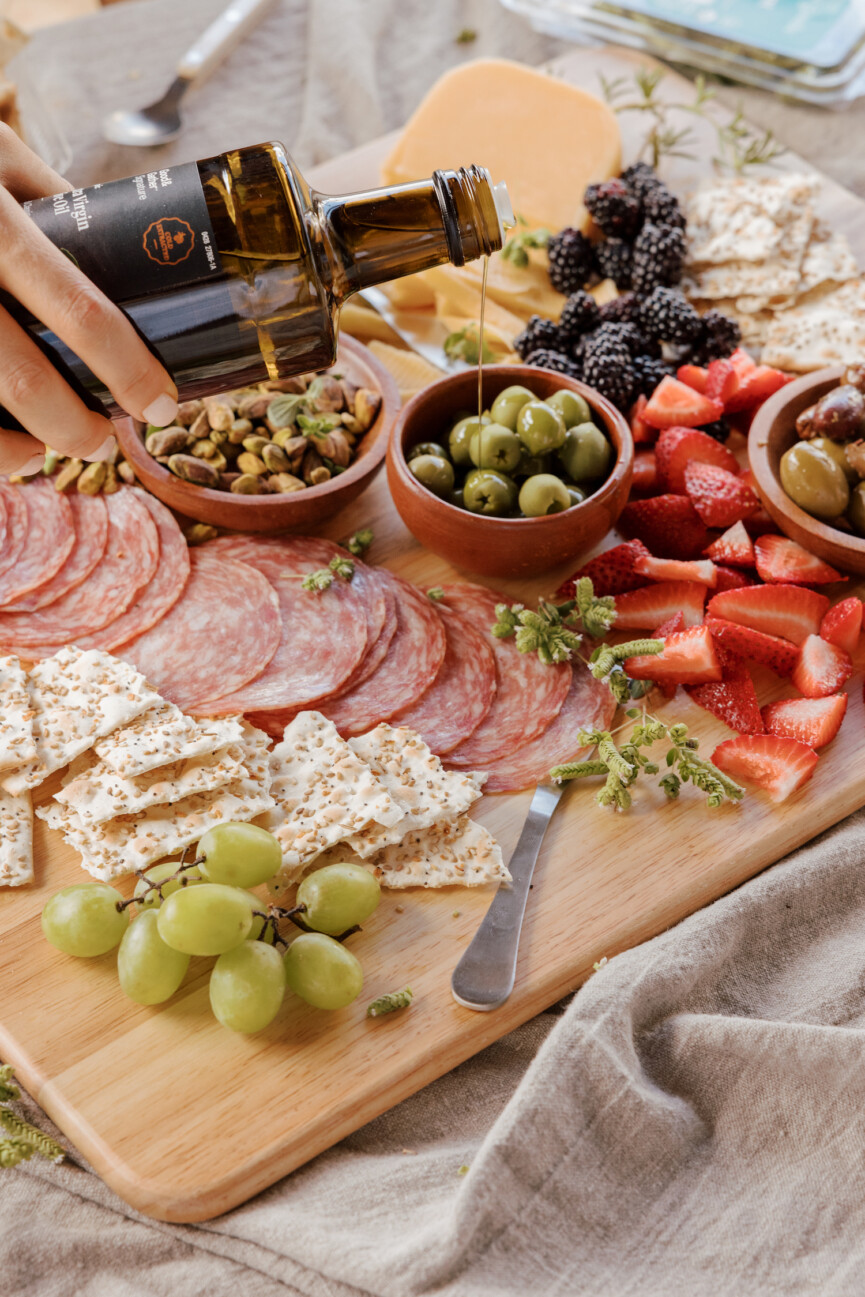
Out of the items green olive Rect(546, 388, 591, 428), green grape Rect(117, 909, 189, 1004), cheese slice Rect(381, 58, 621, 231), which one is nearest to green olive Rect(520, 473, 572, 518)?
green olive Rect(546, 388, 591, 428)

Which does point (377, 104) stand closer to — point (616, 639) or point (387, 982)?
point (616, 639)

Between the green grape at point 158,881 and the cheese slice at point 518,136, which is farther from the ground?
the cheese slice at point 518,136

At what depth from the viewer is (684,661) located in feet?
5.34

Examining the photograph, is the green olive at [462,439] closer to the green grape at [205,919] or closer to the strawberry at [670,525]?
the strawberry at [670,525]

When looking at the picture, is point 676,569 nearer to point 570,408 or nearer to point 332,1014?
point 570,408

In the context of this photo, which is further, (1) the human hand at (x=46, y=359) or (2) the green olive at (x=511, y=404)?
(2) the green olive at (x=511, y=404)

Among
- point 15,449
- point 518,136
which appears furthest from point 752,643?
point 518,136

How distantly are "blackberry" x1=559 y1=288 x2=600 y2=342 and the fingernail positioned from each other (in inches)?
41.7

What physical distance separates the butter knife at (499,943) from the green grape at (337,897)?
15cm

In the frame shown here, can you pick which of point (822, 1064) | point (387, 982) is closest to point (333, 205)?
point (387, 982)

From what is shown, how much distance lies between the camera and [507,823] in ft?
5.03

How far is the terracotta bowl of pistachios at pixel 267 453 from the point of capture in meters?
1.77

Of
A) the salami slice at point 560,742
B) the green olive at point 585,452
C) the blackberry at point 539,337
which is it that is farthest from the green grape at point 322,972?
the blackberry at point 539,337

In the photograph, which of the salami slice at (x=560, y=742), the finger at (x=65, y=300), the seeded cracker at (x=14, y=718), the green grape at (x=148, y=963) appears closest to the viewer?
the finger at (x=65, y=300)
